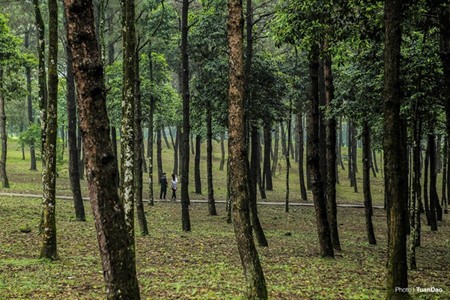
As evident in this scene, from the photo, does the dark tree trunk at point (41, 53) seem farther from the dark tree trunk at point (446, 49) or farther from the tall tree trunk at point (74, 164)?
the dark tree trunk at point (446, 49)

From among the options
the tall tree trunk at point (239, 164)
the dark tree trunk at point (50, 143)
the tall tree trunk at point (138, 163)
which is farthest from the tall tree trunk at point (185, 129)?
the tall tree trunk at point (239, 164)

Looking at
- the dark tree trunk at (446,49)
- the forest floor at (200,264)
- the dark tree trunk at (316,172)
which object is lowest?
the forest floor at (200,264)

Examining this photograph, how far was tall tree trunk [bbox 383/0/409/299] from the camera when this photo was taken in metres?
7.62

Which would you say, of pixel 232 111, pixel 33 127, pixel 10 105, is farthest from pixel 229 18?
pixel 10 105

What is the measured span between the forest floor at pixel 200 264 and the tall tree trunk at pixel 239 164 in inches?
51.7

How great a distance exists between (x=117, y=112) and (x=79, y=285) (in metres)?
22.9

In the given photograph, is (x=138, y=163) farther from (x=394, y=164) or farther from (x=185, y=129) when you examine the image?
(x=394, y=164)

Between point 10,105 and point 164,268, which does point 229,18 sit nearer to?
point 164,268

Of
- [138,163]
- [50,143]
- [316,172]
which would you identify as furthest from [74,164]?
[316,172]

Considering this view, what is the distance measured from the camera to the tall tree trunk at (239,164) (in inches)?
303

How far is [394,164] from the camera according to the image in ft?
25.1

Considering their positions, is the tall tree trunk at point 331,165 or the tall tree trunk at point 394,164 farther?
A: the tall tree trunk at point 331,165

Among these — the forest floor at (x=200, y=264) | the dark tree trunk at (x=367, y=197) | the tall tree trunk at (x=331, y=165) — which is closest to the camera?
the forest floor at (x=200, y=264)

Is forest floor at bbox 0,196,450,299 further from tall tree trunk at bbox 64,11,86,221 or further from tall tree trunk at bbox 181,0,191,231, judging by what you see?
tall tree trunk at bbox 181,0,191,231
